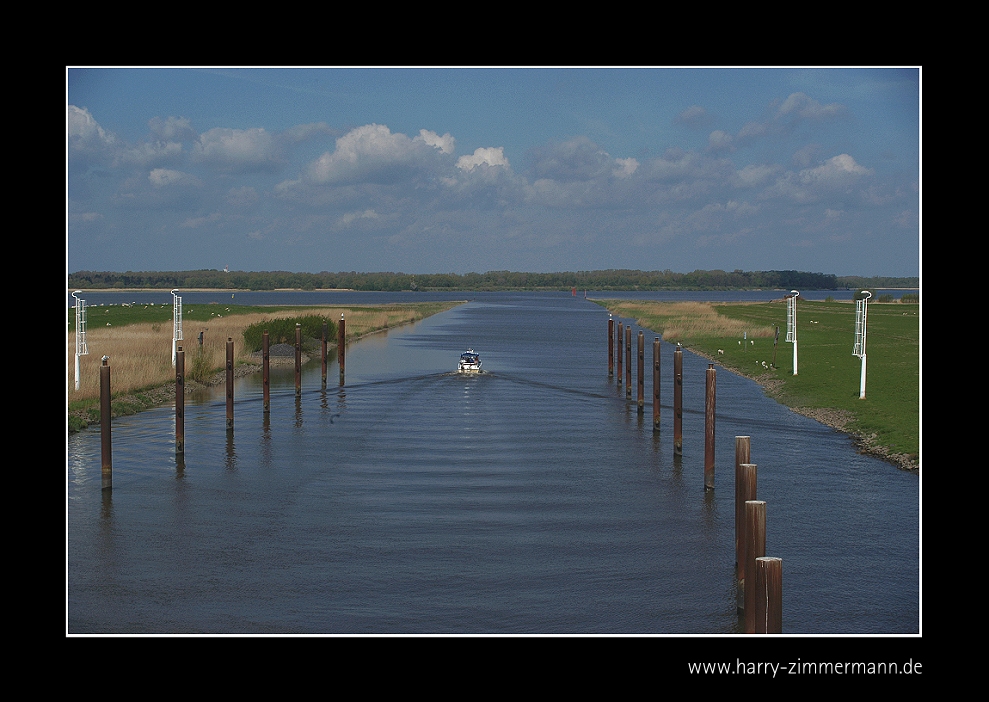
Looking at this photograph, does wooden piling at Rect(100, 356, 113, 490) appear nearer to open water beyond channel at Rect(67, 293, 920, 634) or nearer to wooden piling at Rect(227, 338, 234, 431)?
open water beyond channel at Rect(67, 293, 920, 634)

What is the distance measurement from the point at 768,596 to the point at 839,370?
35.3 metres

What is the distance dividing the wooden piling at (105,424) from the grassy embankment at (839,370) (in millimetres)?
20356

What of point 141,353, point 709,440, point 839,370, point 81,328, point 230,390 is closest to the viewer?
point 709,440

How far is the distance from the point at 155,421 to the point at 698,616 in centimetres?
2488

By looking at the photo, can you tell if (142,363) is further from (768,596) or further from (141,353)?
(768,596)

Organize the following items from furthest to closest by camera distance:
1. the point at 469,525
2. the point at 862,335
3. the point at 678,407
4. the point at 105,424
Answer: the point at 862,335 < the point at 678,407 < the point at 105,424 < the point at 469,525

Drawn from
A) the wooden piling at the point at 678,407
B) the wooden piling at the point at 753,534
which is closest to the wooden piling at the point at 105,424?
the wooden piling at the point at 753,534

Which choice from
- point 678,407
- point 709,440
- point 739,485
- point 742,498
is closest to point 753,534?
point 742,498

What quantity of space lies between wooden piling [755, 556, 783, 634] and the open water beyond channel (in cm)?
316

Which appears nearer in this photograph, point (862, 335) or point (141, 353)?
point (862, 335)

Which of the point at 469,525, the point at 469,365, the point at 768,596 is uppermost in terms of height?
the point at 469,365

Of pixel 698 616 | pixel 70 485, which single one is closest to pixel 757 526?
pixel 698 616

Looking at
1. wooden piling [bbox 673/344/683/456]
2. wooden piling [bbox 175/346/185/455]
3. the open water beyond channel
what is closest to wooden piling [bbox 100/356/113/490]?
the open water beyond channel

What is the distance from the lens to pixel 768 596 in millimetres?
11727
